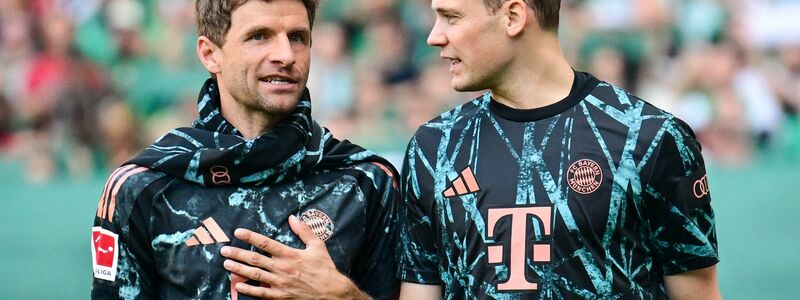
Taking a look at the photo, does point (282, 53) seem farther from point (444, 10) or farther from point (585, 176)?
point (585, 176)

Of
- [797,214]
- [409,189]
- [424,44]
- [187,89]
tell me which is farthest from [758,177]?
[409,189]

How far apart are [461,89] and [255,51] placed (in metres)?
0.62

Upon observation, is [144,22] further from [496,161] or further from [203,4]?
[496,161]

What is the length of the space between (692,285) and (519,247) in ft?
1.57

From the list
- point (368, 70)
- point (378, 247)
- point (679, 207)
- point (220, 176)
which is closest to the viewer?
point (679, 207)

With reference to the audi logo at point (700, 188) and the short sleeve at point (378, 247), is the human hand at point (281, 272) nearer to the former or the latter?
the short sleeve at point (378, 247)

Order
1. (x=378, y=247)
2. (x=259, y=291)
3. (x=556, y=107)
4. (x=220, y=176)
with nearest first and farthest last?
(x=556, y=107), (x=259, y=291), (x=220, y=176), (x=378, y=247)

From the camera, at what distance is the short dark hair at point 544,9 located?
3414 mm

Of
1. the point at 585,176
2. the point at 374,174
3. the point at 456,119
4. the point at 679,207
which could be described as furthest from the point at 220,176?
the point at 679,207

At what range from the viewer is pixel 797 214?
307 inches

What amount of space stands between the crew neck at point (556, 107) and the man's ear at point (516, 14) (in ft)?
0.68

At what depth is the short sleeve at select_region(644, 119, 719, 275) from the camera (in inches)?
128

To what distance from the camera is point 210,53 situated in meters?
3.76

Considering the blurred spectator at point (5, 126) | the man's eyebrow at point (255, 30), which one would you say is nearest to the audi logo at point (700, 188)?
the man's eyebrow at point (255, 30)
